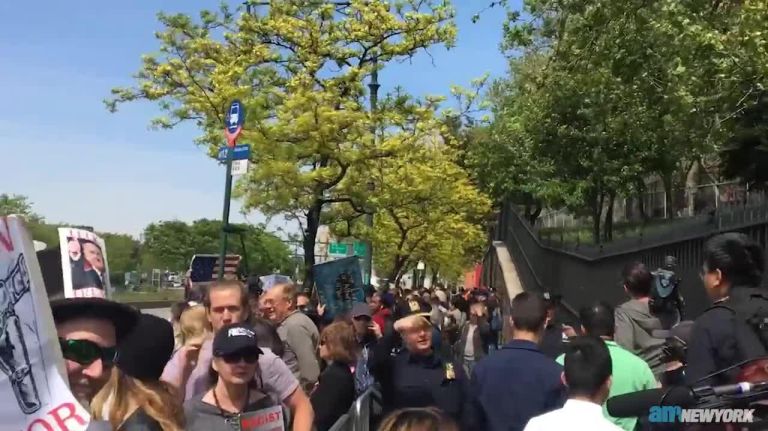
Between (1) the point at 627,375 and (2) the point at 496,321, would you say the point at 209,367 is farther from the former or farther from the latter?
(2) the point at 496,321

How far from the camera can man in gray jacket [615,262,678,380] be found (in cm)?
595

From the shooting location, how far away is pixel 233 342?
414 centimetres

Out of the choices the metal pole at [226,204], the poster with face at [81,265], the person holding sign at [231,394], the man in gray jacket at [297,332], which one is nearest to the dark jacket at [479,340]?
the metal pole at [226,204]

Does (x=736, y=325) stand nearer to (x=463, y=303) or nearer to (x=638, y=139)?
(x=463, y=303)

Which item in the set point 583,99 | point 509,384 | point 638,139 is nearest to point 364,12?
point 583,99

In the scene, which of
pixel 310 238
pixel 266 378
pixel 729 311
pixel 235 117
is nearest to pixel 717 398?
pixel 729 311

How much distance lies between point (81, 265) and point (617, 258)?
37.0ft

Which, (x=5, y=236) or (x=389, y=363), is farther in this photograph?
(x=389, y=363)

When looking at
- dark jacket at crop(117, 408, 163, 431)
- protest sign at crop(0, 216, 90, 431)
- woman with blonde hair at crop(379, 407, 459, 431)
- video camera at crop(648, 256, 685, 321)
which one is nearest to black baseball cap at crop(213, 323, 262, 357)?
dark jacket at crop(117, 408, 163, 431)

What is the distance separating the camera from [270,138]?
18.4 metres

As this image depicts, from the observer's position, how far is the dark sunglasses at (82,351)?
2.93 m

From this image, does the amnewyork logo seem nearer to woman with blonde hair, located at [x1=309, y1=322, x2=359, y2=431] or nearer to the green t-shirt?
the green t-shirt

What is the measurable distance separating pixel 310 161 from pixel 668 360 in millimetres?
15115

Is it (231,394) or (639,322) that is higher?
(639,322)
